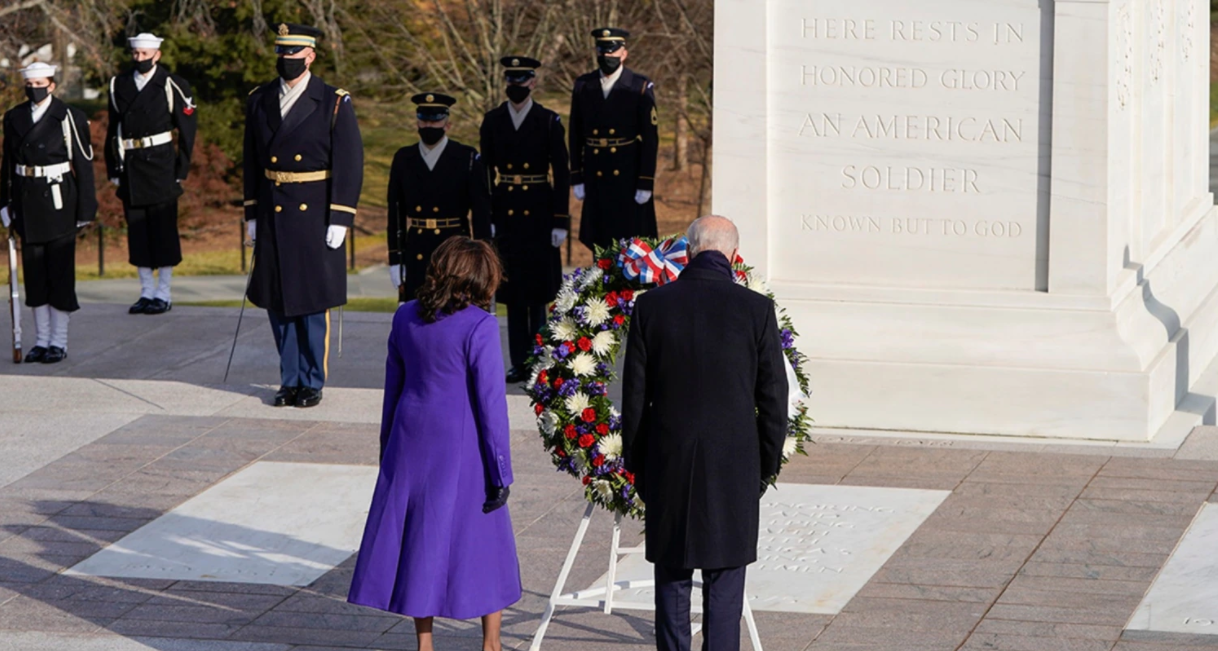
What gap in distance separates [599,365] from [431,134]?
14.3 feet

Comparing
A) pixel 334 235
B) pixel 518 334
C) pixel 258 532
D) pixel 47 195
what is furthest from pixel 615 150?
pixel 258 532

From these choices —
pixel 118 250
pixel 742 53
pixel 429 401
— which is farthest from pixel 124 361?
pixel 118 250

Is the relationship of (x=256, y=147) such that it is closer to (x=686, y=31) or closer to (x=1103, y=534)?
(x=1103, y=534)

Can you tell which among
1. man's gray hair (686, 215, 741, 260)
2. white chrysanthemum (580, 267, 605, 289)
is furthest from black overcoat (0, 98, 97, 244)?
man's gray hair (686, 215, 741, 260)

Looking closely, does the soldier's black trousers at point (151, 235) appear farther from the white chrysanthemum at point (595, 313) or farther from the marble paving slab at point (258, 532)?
the white chrysanthemum at point (595, 313)

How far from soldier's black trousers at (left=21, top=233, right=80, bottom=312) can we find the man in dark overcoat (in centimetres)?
689

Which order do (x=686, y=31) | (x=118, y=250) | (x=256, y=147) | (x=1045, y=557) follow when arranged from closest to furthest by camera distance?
(x=1045, y=557)
(x=256, y=147)
(x=686, y=31)
(x=118, y=250)

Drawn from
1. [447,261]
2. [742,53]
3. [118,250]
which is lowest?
[118,250]

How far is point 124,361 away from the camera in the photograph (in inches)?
451

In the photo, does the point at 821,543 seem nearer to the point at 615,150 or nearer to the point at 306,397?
the point at 306,397

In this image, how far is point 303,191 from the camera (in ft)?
32.1

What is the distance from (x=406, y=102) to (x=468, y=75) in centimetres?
281

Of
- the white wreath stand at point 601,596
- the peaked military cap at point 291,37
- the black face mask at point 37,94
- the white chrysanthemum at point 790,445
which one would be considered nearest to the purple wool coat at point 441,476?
the white wreath stand at point 601,596

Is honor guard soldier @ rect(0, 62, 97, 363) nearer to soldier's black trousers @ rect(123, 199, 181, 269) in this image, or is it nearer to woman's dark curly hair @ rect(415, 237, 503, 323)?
soldier's black trousers @ rect(123, 199, 181, 269)
